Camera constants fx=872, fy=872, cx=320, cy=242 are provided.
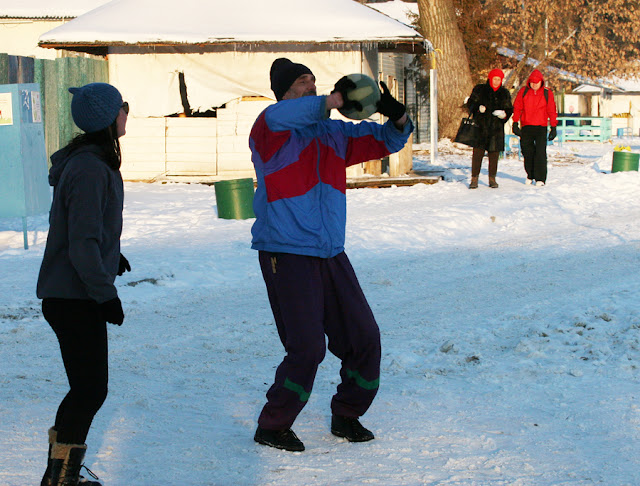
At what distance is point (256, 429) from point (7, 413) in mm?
1367

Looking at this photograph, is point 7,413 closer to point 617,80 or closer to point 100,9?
point 100,9

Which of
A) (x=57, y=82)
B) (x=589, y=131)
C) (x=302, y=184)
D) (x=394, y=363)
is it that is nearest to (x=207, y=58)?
(x=57, y=82)

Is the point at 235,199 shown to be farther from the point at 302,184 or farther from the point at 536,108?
the point at 302,184

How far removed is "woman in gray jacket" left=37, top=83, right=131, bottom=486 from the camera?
3.31 metres

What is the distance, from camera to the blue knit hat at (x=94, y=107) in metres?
3.46

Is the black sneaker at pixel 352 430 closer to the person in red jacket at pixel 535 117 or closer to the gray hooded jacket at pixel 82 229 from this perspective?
the gray hooded jacket at pixel 82 229

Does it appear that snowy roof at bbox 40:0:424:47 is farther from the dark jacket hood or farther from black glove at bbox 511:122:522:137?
the dark jacket hood

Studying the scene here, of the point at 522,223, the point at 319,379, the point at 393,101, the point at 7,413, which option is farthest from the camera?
the point at 522,223

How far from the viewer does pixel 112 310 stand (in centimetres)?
338

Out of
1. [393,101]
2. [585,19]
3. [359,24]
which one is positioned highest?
[585,19]

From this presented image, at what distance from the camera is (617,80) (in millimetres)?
53312

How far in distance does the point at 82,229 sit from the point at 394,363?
279 cm

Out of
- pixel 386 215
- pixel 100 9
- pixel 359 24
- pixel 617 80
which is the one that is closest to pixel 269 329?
pixel 386 215

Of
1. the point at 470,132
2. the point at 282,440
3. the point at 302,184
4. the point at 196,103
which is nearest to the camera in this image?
the point at 302,184
